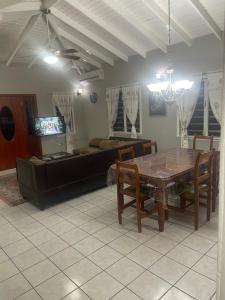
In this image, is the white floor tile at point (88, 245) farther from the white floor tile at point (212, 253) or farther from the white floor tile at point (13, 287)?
the white floor tile at point (212, 253)

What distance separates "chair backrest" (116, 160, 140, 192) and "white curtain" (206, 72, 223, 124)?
8.44ft

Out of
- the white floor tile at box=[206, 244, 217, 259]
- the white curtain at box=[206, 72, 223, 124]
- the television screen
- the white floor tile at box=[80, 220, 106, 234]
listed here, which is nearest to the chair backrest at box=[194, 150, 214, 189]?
the white floor tile at box=[206, 244, 217, 259]

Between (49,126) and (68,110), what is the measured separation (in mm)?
973

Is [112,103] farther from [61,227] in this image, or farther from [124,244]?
[124,244]

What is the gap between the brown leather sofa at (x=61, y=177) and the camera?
376cm

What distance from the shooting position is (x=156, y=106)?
568 cm

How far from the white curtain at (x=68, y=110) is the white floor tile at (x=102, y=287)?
5.71 metres

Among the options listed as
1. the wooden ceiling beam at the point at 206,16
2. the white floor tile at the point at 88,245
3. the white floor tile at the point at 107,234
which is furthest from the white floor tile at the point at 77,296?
the wooden ceiling beam at the point at 206,16

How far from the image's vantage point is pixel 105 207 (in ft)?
12.6

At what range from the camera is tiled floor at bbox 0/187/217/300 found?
83.0 inches

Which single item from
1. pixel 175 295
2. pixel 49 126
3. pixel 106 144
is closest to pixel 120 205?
pixel 175 295

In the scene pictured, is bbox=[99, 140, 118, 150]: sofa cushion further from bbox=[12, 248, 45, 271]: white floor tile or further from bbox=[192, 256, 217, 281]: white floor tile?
bbox=[192, 256, 217, 281]: white floor tile

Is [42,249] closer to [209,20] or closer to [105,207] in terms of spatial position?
[105,207]

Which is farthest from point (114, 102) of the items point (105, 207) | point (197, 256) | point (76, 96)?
point (197, 256)
